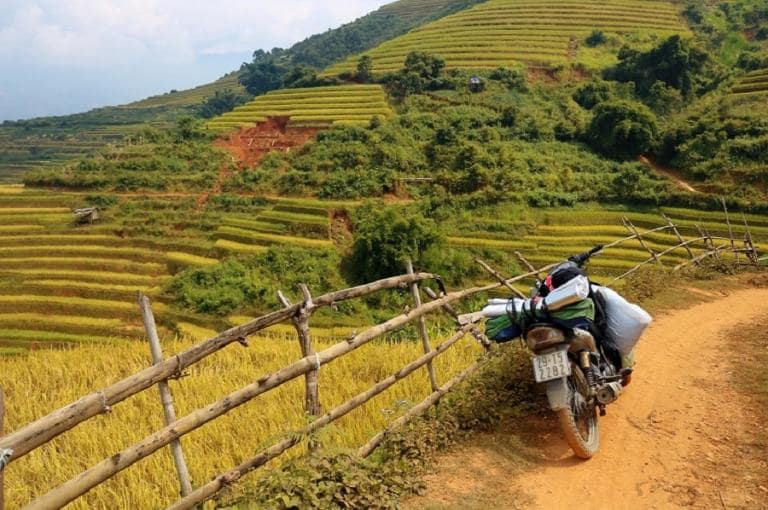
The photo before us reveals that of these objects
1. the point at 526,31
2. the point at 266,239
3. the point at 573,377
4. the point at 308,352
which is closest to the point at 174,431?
the point at 308,352

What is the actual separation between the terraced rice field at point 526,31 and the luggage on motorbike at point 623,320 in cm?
4344

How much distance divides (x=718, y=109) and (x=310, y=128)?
86.3 ft

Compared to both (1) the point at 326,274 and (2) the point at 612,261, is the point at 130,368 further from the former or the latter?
(2) the point at 612,261

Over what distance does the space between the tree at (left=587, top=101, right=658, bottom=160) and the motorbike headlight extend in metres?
29.8

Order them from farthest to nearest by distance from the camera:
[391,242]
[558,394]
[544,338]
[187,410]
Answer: [391,242], [187,410], [544,338], [558,394]

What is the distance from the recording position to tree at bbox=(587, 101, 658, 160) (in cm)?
3039

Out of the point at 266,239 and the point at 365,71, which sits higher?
the point at 365,71

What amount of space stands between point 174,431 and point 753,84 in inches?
1601

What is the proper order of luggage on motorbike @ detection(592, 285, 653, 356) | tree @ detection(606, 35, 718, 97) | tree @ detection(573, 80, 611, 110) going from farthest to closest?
tree @ detection(573, 80, 611, 110) → tree @ detection(606, 35, 718, 97) → luggage on motorbike @ detection(592, 285, 653, 356)

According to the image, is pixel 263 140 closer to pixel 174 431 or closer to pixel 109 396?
pixel 174 431

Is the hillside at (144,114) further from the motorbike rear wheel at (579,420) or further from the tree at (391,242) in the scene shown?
the motorbike rear wheel at (579,420)

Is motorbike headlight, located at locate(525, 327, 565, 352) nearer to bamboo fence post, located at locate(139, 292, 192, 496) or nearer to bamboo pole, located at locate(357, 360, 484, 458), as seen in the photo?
bamboo pole, located at locate(357, 360, 484, 458)

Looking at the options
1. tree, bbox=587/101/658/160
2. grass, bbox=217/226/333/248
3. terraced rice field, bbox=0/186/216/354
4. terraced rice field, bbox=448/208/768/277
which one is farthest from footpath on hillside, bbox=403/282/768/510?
tree, bbox=587/101/658/160

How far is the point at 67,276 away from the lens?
84.5ft
